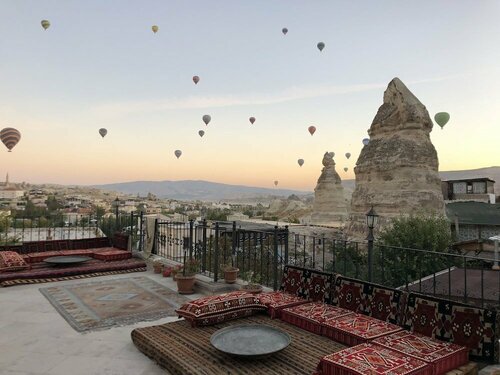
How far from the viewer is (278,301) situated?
18.1 ft

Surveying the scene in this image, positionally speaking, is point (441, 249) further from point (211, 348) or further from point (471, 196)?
point (471, 196)

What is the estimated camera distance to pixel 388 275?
47.0 ft

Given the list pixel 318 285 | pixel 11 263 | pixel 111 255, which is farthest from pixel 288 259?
pixel 11 263

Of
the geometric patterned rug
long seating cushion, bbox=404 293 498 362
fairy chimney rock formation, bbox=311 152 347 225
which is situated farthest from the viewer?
fairy chimney rock formation, bbox=311 152 347 225

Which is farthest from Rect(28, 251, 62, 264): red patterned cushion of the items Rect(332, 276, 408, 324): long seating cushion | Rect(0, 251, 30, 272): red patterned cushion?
Rect(332, 276, 408, 324): long seating cushion

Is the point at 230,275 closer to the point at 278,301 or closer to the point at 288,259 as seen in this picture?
the point at 288,259

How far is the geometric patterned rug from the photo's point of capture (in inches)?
235

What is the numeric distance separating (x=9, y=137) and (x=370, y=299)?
2270 centimetres

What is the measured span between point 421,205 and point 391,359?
934 inches

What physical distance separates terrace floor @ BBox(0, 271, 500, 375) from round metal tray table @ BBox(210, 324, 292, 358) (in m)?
0.78

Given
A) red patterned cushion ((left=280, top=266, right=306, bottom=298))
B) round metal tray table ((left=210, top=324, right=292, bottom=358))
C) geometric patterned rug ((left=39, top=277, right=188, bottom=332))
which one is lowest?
geometric patterned rug ((left=39, top=277, right=188, bottom=332))

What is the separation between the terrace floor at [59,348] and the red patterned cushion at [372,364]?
89 cm

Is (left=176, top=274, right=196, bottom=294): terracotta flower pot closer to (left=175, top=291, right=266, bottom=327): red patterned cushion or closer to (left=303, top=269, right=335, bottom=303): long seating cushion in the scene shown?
(left=175, top=291, right=266, bottom=327): red patterned cushion

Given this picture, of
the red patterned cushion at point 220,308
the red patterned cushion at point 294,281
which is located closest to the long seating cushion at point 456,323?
the red patterned cushion at point 294,281
